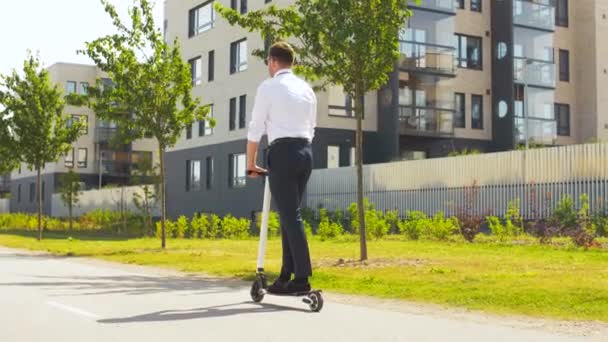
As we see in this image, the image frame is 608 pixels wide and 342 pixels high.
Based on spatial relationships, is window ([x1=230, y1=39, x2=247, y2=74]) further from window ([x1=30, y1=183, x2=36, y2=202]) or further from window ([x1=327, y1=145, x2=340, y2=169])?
window ([x1=30, y1=183, x2=36, y2=202])

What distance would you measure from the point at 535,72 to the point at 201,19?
724 inches

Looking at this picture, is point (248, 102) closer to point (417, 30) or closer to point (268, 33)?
point (417, 30)

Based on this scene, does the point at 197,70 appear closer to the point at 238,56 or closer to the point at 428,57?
the point at 238,56

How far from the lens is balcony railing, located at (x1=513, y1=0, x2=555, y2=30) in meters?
40.4

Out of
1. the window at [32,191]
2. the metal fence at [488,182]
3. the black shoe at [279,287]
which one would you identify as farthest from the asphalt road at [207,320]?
the window at [32,191]

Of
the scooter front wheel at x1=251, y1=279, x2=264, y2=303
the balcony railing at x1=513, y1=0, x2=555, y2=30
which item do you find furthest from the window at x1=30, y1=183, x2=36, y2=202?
the scooter front wheel at x1=251, y1=279, x2=264, y2=303

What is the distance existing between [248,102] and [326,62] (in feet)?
86.9

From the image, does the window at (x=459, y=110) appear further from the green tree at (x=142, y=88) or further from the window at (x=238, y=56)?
the green tree at (x=142, y=88)

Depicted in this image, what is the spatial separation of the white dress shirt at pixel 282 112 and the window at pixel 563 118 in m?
36.2

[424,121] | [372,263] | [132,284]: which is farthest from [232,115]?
[132,284]

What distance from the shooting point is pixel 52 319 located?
6.85 metres

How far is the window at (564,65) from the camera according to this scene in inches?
1663

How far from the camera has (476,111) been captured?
40.7 meters

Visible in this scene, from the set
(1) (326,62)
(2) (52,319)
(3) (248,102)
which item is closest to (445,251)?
(1) (326,62)
